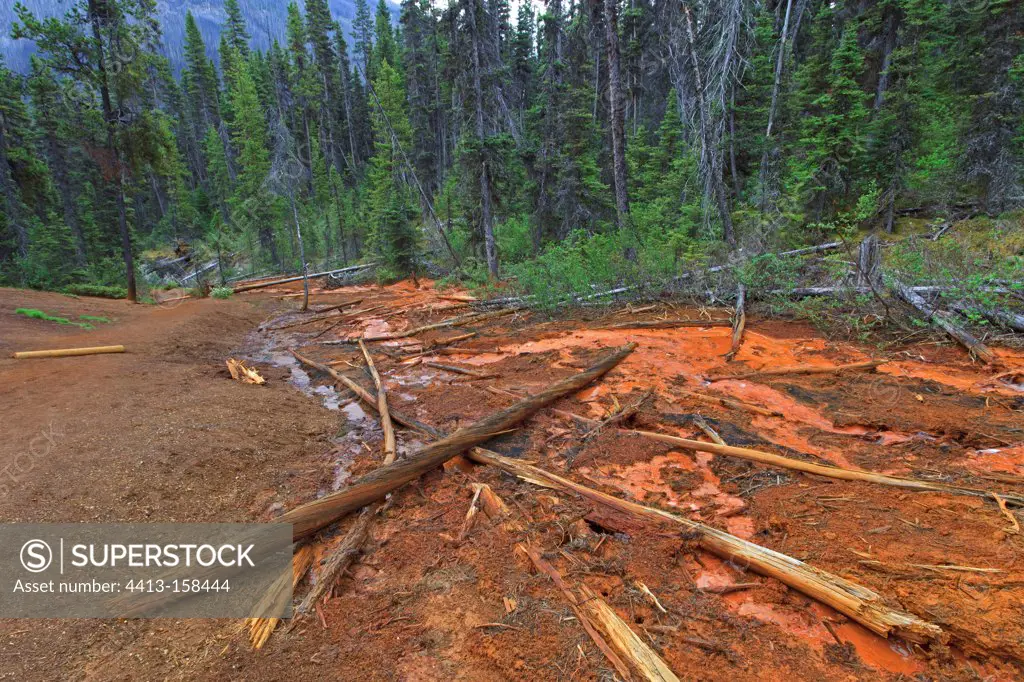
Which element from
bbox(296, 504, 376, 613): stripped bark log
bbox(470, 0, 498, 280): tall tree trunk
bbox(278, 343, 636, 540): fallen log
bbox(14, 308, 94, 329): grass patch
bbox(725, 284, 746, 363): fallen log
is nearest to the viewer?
bbox(296, 504, 376, 613): stripped bark log

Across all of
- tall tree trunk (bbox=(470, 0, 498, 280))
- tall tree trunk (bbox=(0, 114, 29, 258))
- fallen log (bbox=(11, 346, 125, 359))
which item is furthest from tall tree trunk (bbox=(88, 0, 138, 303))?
tall tree trunk (bbox=(470, 0, 498, 280))

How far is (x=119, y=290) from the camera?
2114 centimetres

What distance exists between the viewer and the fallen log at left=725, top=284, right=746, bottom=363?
24.3 feet

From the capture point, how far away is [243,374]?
28.0 ft

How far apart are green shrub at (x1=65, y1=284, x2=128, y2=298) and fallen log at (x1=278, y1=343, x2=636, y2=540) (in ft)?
79.7

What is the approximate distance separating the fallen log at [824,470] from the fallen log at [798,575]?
49.5 inches

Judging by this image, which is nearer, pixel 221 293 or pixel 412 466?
pixel 412 466

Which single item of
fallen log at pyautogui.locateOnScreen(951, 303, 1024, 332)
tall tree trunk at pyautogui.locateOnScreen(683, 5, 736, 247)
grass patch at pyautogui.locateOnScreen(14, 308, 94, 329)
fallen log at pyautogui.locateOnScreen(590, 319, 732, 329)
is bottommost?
fallen log at pyautogui.locateOnScreen(590, 319, 732, 329)

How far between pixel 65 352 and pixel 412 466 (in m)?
9.01

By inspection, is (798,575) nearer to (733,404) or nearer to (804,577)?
(804,577)

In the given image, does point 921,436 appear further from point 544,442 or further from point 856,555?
point 544,442

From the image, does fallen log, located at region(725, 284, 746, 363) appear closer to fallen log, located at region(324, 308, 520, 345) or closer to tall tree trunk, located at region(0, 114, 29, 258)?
fallen log, located at region(324, 308, 520, 345)

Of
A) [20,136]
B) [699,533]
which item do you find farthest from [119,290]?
[699,533]

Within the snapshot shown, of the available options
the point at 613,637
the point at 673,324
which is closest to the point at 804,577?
the point at 613,637
